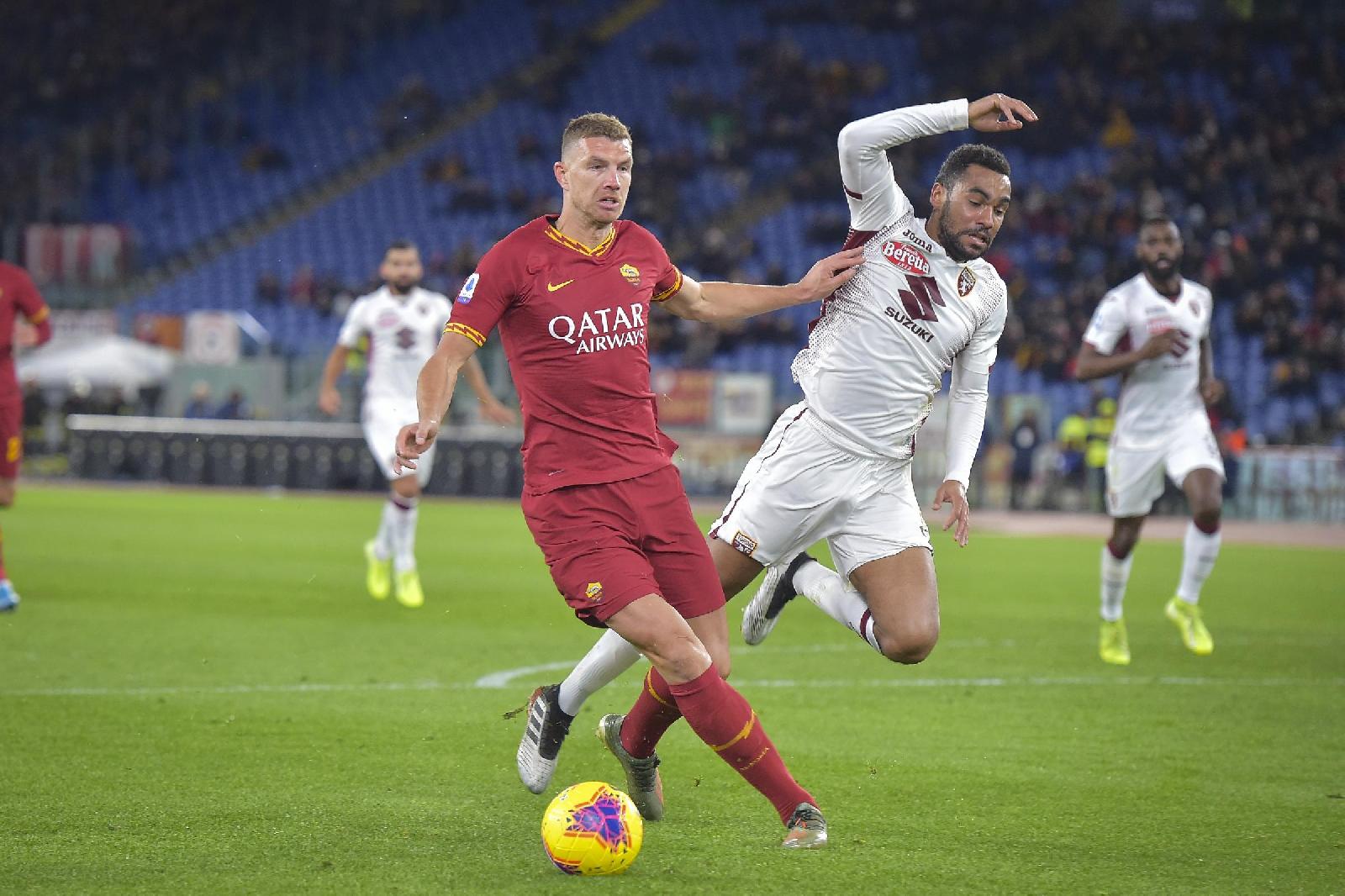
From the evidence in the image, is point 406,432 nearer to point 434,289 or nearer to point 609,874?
point 609,874

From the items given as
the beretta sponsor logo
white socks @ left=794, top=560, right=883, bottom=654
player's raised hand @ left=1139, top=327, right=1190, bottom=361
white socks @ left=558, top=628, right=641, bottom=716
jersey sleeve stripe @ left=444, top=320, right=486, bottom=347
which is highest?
the beretta sponsor logo

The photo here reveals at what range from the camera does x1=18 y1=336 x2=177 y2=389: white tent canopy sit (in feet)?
107

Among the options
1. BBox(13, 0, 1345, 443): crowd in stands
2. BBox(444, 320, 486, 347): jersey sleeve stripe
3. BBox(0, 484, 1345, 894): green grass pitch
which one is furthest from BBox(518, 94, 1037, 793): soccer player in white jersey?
BBox(13, 0, 1345, 443): crowd in stands

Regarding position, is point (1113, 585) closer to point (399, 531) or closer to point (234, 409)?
point (399, 531)

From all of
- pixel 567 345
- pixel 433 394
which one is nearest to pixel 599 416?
pixel 567 345

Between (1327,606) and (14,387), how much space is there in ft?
34.5

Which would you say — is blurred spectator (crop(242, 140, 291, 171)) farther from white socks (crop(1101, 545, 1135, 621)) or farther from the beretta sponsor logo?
the beretta sponsor logo

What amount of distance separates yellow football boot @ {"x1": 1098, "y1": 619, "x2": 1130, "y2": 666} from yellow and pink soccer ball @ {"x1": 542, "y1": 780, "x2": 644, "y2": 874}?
5763 millimetres

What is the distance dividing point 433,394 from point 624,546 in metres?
0.80

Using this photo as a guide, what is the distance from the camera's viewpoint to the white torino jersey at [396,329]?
Answer: 13.3m

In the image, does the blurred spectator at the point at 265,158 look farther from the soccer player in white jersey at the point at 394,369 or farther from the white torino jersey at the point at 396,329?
the white torino jersey at the point at 396,329

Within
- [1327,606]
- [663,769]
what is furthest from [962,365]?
[1327,606]

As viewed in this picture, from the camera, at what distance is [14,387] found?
11.8m

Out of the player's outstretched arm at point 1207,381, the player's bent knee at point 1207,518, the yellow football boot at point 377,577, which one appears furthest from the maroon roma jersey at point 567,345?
the yellow football boot at point 377,577
